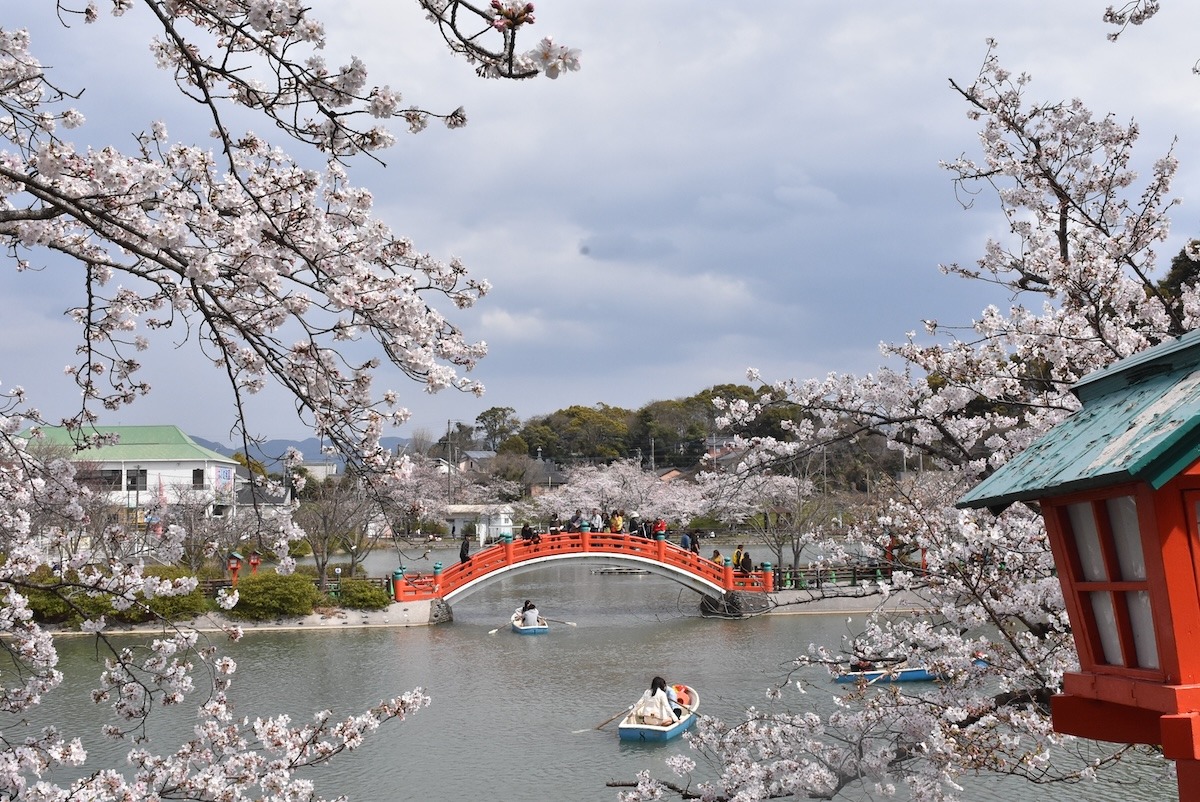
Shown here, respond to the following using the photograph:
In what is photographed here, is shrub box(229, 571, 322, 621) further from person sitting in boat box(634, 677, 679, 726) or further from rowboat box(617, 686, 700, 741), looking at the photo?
person sitting in boat box(634, 677, 679, 726)

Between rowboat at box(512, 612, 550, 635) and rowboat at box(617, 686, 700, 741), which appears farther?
rowboat at box(512, 612, 550, 635)

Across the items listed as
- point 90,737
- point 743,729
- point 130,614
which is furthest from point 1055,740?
point 130,614

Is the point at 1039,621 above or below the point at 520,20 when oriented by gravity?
below

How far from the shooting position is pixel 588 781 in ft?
31.1

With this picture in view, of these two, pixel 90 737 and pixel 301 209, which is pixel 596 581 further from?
pixel 301 209

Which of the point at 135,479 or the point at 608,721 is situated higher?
the point at 135,479

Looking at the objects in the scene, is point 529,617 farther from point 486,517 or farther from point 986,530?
point 486,517

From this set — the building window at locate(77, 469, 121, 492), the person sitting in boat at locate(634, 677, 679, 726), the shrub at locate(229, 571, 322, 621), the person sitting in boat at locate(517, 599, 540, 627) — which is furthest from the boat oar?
the shrub at locate(229, 571, 322, 621)

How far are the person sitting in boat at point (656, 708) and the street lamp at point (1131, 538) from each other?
8458mm

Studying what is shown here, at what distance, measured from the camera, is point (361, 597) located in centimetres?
1906

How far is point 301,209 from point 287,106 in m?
0.46

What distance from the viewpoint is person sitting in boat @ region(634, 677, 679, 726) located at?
10.7 metres

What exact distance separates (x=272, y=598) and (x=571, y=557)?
5.88 meters

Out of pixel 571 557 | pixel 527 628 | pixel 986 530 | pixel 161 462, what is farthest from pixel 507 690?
pixel 161 462
